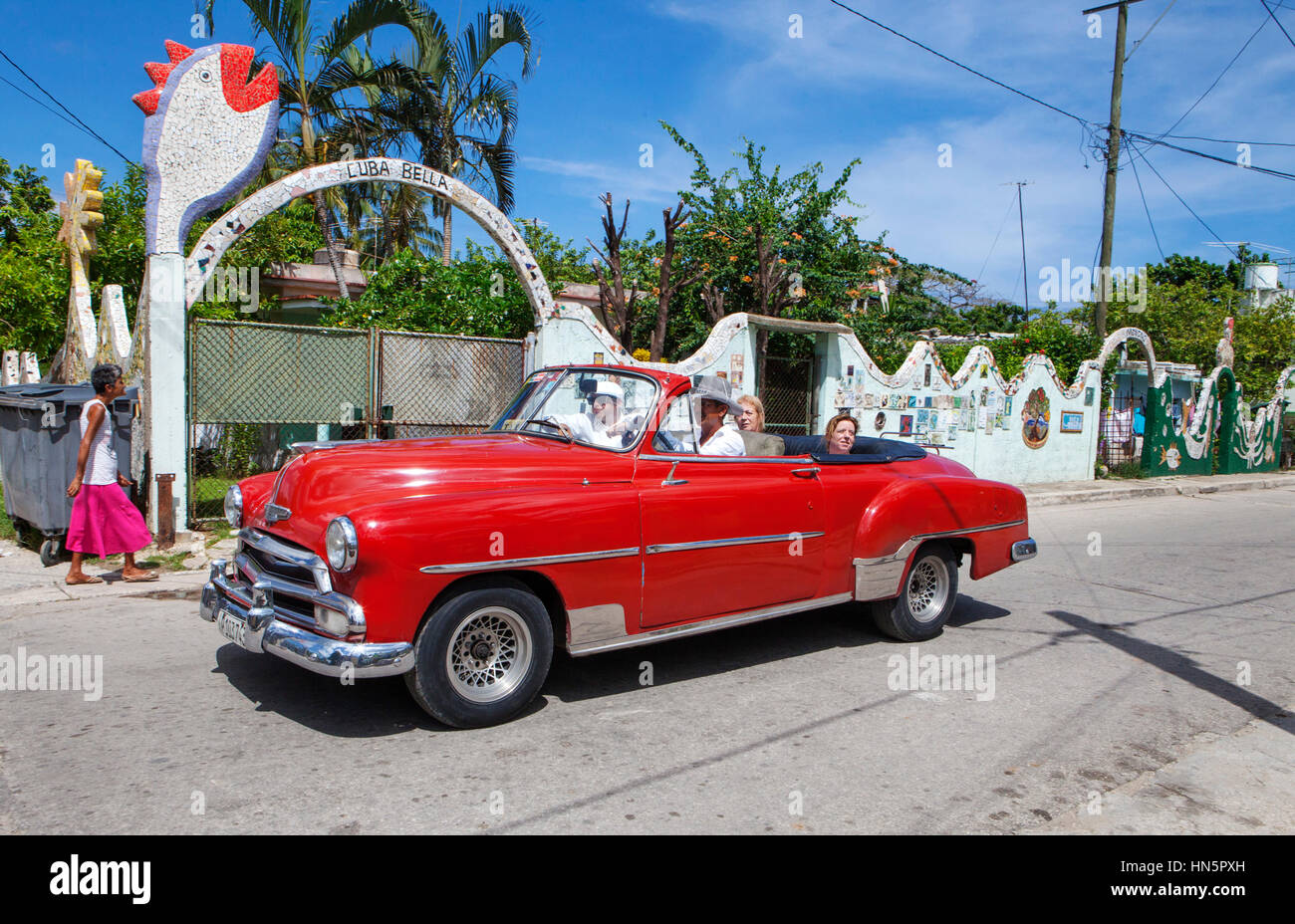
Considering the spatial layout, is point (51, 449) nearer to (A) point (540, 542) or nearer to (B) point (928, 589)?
(A) point (540, 542)

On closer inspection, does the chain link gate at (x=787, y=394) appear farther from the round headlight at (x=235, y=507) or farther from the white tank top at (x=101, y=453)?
the round headlight at (x=235, y=507)

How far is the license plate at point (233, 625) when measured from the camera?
13.4 feet

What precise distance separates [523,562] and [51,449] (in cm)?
586

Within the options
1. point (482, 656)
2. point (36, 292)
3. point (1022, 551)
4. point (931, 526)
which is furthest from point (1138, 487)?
point (36, 292)

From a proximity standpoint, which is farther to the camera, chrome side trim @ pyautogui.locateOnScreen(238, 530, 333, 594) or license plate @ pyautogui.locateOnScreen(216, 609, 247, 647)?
license plate @ pyautogui.locateOnScreen(216, 609, 247, 647)

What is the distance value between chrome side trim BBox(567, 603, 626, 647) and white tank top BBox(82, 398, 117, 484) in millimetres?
4605

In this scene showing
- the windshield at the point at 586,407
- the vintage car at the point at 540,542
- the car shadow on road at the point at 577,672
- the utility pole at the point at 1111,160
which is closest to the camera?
→ the vintage car at the point at 540,542

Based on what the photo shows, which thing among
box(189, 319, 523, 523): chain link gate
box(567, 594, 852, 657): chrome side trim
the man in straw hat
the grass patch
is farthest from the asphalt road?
the grass patch

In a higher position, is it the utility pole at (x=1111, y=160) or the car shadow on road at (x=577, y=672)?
the utility pole at (x=1111, y=160)

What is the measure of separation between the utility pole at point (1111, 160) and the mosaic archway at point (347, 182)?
14.6 metres

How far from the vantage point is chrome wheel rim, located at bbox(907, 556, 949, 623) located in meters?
6.08

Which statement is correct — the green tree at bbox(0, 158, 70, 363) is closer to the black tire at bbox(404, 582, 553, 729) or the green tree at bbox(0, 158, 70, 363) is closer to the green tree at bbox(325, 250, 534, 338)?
the green tree at bbox(325, 250, 534, 338)

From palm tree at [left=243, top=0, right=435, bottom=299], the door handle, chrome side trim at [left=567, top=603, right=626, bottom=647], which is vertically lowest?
chrome side trim at [left=567, top=603, right=626, bottom=647]

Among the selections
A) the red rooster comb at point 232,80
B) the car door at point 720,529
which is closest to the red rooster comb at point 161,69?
the red rooster comb at point 232,80
